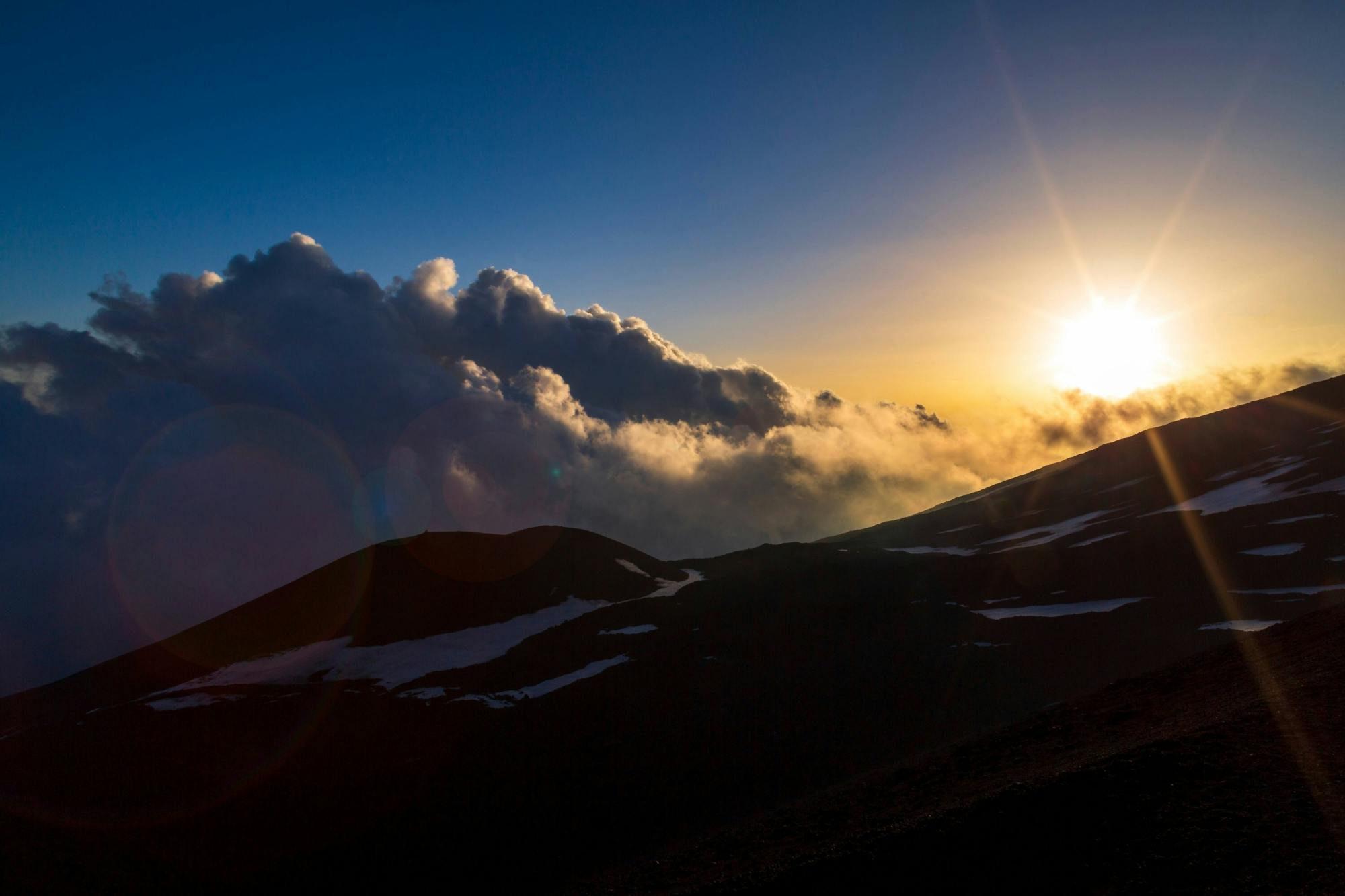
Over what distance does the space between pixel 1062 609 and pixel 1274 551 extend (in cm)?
2465

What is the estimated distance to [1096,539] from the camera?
89875 mm

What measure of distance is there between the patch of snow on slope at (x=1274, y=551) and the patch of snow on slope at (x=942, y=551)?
32.7 meters

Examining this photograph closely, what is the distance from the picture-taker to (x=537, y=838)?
131 feet

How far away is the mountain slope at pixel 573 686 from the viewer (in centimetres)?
4031

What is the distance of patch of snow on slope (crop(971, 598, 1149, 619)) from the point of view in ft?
218

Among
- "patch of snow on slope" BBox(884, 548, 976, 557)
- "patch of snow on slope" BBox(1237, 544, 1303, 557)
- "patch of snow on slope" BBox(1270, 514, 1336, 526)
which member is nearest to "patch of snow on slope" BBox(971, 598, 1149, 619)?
"patch of snow on slope" BBox(1237, 544, 1303, 557)

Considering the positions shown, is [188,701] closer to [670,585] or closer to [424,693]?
[424,693]

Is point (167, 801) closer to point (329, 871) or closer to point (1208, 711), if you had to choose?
point (329, 871)

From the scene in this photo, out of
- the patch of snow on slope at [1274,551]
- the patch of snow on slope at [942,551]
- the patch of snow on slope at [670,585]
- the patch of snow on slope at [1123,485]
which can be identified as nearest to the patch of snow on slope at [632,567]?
the patch of snow on slope at [670,585]

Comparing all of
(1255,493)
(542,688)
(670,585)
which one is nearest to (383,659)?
(542,688)

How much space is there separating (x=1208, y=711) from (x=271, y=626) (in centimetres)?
8643

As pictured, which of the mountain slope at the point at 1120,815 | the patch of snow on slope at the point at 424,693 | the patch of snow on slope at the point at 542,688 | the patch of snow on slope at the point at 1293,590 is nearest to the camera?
the mountain slope at the point at 1120,815

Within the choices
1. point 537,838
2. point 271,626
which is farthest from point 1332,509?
point 271,626

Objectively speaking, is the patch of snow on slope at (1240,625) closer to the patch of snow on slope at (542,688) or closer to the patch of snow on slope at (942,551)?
the patch of snow on slope at (942,551)
